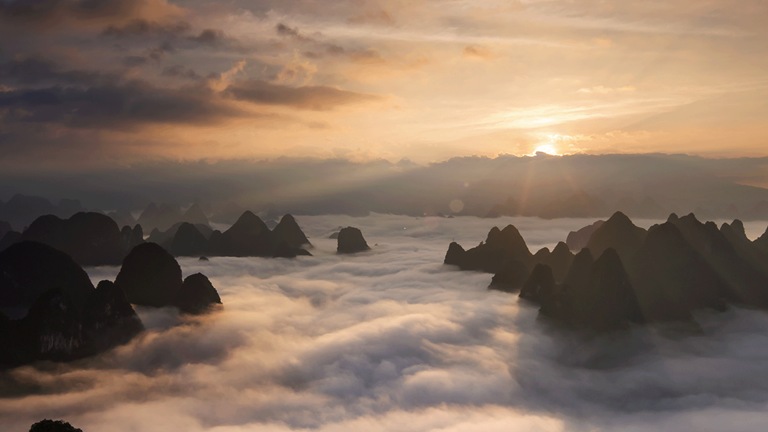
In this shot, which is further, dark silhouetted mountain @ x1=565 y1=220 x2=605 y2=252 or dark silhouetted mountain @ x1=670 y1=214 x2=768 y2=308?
dark silhouetted mountain @ x1=565 y1=220 x2=605 y2=252

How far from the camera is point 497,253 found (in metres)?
147

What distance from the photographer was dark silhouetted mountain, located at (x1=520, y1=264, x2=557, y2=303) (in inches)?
4221

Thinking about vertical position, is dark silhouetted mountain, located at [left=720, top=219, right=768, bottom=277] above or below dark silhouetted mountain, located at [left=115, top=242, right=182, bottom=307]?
above

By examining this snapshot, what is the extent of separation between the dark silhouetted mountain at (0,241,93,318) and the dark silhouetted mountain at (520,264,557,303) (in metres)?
87.2

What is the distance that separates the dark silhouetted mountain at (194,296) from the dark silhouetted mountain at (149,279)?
67.0 inches

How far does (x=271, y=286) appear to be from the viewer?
156 m

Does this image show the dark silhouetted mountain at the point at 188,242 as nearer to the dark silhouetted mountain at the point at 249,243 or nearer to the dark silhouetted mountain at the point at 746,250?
the dark silhouetted mountain at the point at 249,243

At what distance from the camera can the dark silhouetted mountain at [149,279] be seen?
104000mm

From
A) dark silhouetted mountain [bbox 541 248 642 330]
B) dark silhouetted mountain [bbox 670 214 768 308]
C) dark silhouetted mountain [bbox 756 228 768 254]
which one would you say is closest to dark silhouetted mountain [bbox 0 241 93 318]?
dark silhouetted mountain [bbox 541 248 642 330]

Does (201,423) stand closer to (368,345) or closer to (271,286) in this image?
(368,345)

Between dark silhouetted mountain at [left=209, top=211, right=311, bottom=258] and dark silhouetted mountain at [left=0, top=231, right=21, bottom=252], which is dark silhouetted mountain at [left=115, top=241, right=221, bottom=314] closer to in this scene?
dark silhouetted mountain at [left=0, top=231, right=21, bottom=252]

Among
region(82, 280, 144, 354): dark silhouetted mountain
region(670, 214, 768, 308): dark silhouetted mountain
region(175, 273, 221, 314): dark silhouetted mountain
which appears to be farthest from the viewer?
region(670, 214, 768, 308): dark silhouetted mountain

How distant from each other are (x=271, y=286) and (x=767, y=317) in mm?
121624

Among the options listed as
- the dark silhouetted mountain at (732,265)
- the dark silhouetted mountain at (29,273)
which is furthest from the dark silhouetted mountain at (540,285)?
the dark silhouetted mountain at (29,273)
